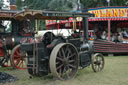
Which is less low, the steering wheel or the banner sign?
the banner sign

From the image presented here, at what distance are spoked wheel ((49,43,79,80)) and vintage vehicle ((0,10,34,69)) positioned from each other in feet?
6.96

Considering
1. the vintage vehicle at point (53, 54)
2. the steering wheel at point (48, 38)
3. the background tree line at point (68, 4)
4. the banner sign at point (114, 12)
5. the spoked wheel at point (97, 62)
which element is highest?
the background tree line at point (68, 4)

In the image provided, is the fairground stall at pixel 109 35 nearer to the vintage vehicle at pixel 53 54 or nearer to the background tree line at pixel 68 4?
the vintage vehicle at pixel 53 54

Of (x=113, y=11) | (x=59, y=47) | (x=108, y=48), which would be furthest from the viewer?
(x=113, y=11)

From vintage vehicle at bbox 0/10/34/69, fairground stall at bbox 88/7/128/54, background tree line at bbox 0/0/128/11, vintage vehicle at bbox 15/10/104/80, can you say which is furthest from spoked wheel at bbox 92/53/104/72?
background tree line at bbox 0/0/128/11

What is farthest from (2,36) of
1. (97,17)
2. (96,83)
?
(97,17)

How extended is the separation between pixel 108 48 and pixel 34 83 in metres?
6.84

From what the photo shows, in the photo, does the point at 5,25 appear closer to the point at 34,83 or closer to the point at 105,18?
the point at 34,83

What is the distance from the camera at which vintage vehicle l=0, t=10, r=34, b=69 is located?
7.09m

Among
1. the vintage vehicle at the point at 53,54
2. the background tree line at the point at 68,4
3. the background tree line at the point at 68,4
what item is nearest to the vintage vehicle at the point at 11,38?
the vintage vehicle at the point at 53,54

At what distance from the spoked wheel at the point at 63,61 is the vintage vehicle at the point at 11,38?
2.12 m

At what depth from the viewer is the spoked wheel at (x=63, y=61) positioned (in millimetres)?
4734

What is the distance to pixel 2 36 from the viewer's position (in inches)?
290

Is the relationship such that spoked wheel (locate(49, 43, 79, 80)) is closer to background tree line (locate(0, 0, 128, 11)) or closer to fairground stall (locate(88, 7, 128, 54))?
fairground stall (locate(88, 7, 128, 54))
